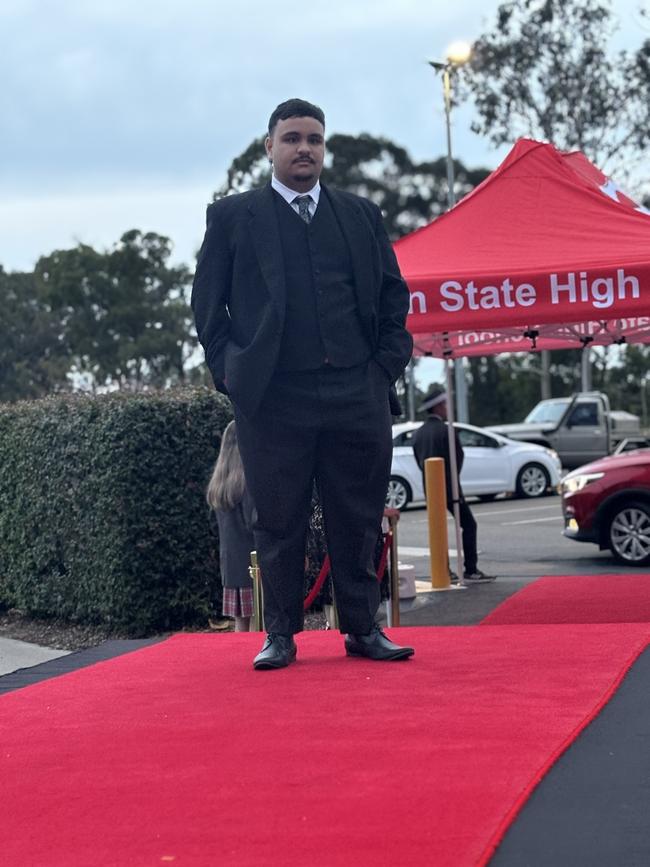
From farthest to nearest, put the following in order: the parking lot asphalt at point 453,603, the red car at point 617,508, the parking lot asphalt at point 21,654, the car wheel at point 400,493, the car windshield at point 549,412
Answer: the car windshield at point 549,412 < the car wheel at point 400,493 < the red car at point 617,508 < the parking lot asphalt at point 453,603 < the parking lot asphalt at point 21,654

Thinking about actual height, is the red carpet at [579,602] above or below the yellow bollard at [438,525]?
below

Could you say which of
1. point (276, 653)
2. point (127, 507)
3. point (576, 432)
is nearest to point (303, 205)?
point (276, 653)

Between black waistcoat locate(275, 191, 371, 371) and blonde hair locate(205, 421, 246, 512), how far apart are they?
3.71 metres

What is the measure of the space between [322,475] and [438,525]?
6.21 metres

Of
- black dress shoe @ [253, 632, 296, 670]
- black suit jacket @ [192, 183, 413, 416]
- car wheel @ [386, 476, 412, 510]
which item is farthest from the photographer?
car wheel @ [386, 476, 412, 510]

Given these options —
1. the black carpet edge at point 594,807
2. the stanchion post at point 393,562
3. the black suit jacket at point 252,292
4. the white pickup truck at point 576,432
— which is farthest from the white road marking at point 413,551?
the white pickup truck at point 576,432

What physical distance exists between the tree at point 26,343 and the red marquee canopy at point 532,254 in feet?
172

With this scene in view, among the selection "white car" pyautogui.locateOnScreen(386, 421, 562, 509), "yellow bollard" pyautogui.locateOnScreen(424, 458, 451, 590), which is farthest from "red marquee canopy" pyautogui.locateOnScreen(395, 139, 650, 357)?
"white car" pyautogui.locateOnScreen(386, 421, 562, 509)

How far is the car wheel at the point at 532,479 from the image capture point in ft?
81.2

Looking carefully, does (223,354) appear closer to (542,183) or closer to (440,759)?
(440,759)

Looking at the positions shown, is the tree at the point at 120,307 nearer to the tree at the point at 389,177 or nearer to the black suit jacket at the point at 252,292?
the tree at the point at 389,177

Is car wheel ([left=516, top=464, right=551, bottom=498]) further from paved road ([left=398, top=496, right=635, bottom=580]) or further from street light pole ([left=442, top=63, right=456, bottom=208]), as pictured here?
street light pole ([left=442, top=63, right=456, bottom=208])

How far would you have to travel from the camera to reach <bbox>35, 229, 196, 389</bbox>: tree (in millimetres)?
59219

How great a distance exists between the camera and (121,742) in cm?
430
